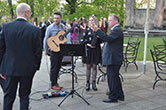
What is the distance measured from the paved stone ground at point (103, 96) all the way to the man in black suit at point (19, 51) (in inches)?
44.5

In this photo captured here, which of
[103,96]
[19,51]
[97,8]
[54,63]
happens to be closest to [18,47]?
[19,51]

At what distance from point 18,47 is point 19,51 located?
0.07m

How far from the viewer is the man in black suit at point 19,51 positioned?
10.7ft

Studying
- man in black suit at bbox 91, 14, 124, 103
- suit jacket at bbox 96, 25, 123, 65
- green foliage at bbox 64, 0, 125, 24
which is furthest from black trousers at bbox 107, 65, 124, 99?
green foliage at bbox 64, 0, 125, 24

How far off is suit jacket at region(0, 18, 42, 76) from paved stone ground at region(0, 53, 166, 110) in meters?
1.35

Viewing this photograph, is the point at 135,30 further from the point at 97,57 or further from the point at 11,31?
the point at 11,31

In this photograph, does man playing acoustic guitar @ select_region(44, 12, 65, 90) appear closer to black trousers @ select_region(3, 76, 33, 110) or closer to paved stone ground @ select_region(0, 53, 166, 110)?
paved stone ground @ select_region(0, 53, 166, 110)

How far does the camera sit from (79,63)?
9.16 metres

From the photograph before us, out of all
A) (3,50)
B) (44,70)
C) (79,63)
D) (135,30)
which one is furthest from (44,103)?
(135,30)

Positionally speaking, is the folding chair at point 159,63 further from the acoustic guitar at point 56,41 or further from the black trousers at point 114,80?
the acoustic guitar at point 56,41

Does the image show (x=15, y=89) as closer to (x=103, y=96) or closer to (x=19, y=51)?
(x=19, y=51)

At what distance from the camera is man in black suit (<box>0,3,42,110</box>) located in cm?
326

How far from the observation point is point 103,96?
5070 millimetres

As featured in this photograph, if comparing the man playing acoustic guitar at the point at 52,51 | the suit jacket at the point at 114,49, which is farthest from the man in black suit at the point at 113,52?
the man playing acoustic guitar at the point at 52,51
